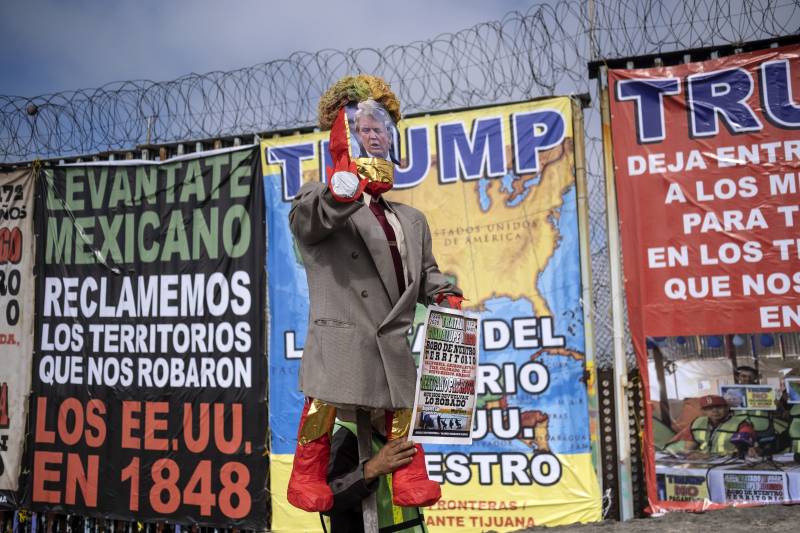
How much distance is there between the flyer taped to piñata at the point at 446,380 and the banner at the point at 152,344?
357cm

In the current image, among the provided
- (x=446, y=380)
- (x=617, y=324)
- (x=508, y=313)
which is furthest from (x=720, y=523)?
(x=446, y=380)

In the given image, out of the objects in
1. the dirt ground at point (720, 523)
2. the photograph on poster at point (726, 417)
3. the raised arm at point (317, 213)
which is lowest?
the dirt ground at point (720, 523)

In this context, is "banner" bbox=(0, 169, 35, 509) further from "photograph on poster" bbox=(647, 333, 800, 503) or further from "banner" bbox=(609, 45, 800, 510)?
"photograph on poster" bbox=(647, 333, 800, 503)

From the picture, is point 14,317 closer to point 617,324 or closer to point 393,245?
point 617,324

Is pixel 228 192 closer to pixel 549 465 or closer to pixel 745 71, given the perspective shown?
pixel 549 465

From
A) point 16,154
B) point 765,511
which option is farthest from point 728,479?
point 16,154

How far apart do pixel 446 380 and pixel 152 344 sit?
172 inches

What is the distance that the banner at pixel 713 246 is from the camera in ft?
15.9

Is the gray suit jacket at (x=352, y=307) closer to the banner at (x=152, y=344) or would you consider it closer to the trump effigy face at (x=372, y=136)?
the trump effigy face at (x=372, y=136)

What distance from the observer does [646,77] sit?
203 inches

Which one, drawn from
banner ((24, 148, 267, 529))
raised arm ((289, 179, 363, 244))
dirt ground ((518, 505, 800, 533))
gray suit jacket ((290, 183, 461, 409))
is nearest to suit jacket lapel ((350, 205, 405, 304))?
gray suit jacket ((290, 183, 461, 409))

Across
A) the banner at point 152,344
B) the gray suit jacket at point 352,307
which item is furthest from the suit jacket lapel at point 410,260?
the banner at point 152,344

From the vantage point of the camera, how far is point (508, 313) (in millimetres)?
5316

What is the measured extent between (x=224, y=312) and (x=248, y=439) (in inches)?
40.2
